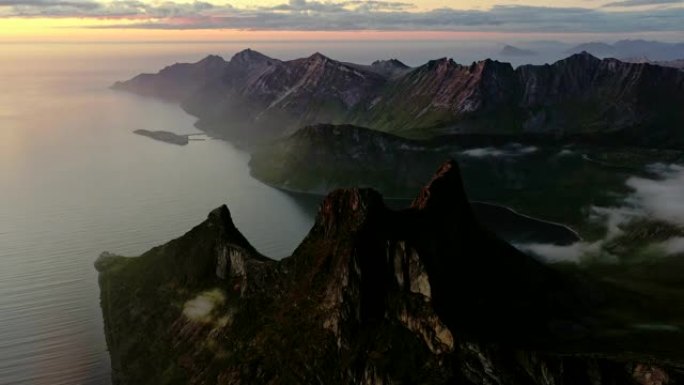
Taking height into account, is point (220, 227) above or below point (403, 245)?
below

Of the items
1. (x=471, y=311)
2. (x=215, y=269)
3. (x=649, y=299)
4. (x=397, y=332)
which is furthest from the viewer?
(x=215, y=269)

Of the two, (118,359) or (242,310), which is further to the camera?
(118,359)

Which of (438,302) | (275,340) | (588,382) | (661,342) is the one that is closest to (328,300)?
(275,340)

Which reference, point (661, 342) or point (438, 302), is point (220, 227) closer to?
point (438, 302)

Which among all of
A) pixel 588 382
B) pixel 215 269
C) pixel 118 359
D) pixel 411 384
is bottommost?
pixel 118 359

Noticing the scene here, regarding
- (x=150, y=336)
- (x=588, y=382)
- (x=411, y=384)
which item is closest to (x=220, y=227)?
(x=150, y=336)

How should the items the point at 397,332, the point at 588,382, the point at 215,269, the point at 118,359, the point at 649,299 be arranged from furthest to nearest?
the point at 215,269 → the point at 118,359 → the point at 649,299 → the point at 397,332 → the point at 588,382

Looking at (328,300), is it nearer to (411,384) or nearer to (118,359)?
(411,384)
